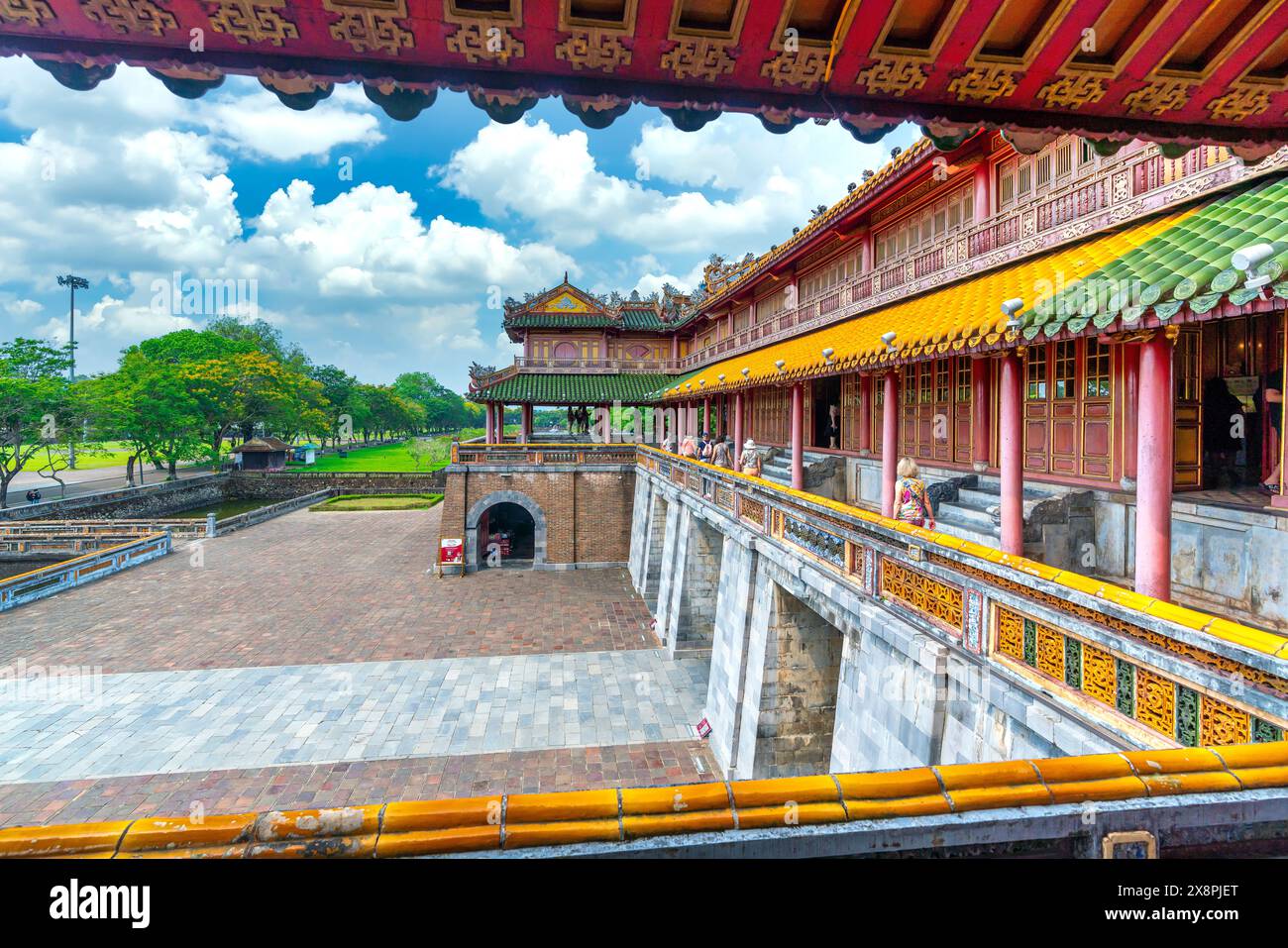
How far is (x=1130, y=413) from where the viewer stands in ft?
22.9

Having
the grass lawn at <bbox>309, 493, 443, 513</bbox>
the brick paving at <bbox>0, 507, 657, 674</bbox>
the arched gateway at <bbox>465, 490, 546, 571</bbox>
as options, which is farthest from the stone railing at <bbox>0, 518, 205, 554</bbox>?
the arched gateway at <bbox>465, 490, 546, 571</bbox>

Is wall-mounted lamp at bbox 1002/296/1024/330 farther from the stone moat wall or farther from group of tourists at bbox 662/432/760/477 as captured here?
the stone moat wall

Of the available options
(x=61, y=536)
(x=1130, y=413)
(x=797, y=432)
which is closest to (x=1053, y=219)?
(x=1130, y=413)

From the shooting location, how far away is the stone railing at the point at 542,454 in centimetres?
2270

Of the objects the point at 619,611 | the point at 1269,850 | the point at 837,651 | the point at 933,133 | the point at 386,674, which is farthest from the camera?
the point at 619,611

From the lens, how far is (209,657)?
14359mm

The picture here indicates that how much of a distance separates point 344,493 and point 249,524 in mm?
12040

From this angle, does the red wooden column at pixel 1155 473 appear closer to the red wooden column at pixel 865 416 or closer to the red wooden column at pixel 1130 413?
the red wooden column at pixel 1130 413

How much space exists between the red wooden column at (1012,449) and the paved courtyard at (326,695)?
21.5 ft

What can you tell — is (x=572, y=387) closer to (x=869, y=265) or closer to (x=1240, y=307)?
(x=869, y=265)

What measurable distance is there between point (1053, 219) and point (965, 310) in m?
2.05

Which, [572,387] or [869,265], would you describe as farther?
[572,387]

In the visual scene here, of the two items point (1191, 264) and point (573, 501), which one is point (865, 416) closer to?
point (1191, 264)
